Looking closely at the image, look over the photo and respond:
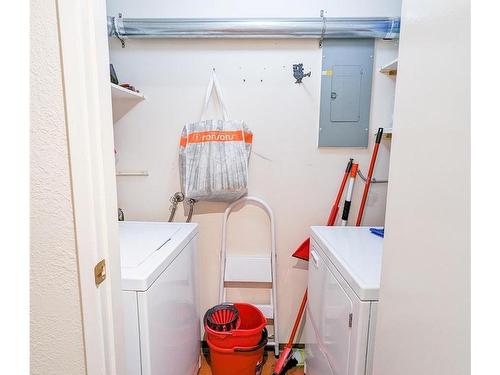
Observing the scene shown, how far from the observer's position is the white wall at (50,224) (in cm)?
43

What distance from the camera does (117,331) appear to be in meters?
0.62

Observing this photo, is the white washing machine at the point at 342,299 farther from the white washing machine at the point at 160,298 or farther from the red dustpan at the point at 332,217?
the white washing machine at the point at 160,298

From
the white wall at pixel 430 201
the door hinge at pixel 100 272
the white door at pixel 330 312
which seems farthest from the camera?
the white door at pixel 330 312

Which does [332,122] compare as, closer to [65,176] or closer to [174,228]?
[174,228]

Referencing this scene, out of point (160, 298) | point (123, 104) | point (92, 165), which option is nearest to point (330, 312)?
point (160, 298)

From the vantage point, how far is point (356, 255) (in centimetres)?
109

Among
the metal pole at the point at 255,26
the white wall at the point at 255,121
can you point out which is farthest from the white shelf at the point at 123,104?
the metal pole at the point at 255,26

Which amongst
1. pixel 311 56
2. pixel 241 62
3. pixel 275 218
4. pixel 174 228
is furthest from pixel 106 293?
pixel 311 56

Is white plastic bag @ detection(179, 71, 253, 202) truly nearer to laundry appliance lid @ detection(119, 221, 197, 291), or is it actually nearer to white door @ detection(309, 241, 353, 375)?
laundry appliance lid @ detection(119, 221, 197, 291)

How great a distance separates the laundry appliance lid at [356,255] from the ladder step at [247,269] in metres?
0.44

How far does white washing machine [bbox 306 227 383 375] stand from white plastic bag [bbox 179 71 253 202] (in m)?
0.57

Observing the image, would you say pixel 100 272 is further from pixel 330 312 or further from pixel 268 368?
pixel 268 368

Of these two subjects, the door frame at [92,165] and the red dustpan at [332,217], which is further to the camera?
the red dustpan at [332,217]

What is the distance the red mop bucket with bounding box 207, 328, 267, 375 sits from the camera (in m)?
1.42
